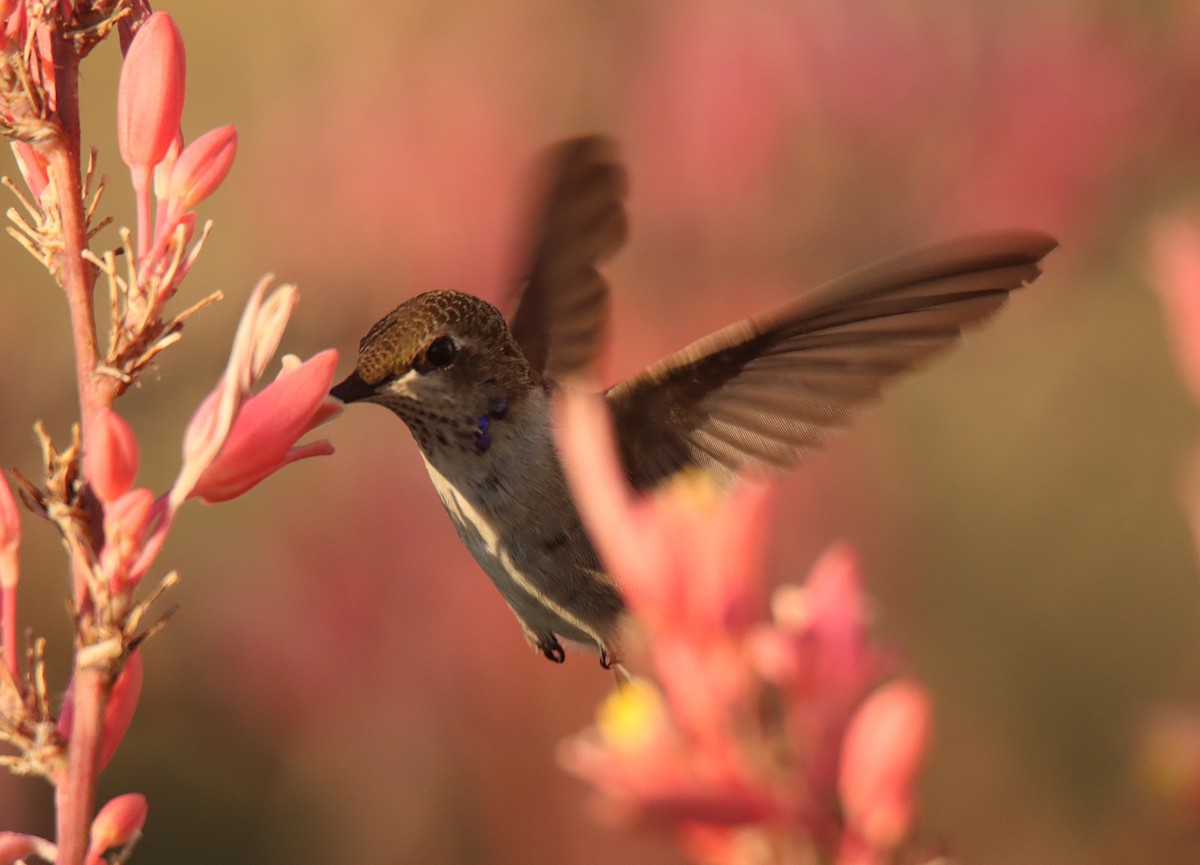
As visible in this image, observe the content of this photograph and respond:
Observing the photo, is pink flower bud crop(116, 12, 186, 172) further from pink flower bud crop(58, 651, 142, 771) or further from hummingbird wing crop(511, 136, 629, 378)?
hummingbird wing crop(511, 136, 629, 378)

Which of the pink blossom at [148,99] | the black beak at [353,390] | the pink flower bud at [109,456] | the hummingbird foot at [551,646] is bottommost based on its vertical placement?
the hummingbird foot at [551,646]

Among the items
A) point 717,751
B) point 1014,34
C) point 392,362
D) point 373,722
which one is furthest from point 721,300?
point 717,751

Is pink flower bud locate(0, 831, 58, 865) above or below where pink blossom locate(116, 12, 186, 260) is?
below

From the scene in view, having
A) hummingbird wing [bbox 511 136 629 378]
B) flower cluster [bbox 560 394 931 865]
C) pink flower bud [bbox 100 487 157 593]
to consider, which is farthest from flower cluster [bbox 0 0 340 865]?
hummingbird wing [bbox 511 136 629 378]

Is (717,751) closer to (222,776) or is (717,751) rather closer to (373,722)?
(373,722)

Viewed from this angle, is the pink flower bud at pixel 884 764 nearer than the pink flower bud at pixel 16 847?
No

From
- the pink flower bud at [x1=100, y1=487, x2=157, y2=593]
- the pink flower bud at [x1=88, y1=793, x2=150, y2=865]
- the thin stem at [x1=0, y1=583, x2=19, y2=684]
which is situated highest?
the pink flower bud at [x1=100, y1=487, x2=157, y2=593]

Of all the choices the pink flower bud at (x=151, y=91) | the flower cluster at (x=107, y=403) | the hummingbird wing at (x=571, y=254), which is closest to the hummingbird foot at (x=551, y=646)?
the hummingbird wing at (x=571, y=254)

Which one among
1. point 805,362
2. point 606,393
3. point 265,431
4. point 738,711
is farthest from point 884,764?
point 606,393

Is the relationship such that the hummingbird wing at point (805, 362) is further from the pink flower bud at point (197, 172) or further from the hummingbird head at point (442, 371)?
the pink flower bud at point (197, 172)

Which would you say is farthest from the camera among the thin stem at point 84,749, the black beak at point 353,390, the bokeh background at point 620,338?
the bokeh background at point 620,338
